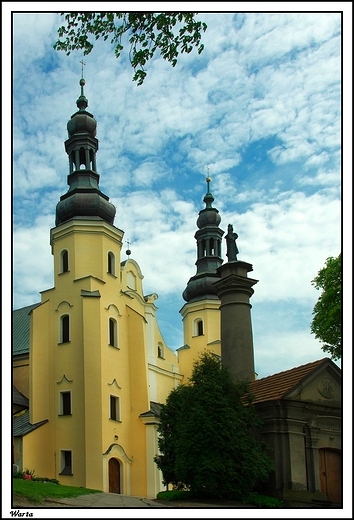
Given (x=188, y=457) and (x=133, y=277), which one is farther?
(x=133, y=277)

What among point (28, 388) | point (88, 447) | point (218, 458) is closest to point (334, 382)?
point (218, 458)

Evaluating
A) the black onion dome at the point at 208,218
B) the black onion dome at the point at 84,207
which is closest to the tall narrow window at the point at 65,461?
the black onion dome at the point at 84,207

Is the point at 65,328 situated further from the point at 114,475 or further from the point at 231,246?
the point at 231,246

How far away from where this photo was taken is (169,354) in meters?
41.8

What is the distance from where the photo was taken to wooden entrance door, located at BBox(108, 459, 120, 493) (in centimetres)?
2934

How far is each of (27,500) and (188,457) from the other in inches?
183

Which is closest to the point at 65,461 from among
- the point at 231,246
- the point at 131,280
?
the point at 131,280

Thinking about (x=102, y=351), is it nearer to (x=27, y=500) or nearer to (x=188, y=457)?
(x=188, y=457)

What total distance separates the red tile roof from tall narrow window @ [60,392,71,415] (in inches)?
484

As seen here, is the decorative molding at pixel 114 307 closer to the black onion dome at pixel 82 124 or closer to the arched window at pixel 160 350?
the arched window at pixel 160 350

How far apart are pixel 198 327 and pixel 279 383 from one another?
2472 cm

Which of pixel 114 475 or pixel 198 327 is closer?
pixel 114 475

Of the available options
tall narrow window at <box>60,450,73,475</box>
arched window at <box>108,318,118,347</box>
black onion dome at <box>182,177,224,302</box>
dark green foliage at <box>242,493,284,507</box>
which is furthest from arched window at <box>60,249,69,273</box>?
dark green foliage at <box>242,493,284,507</box>

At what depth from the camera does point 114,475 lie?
29.7 meters
